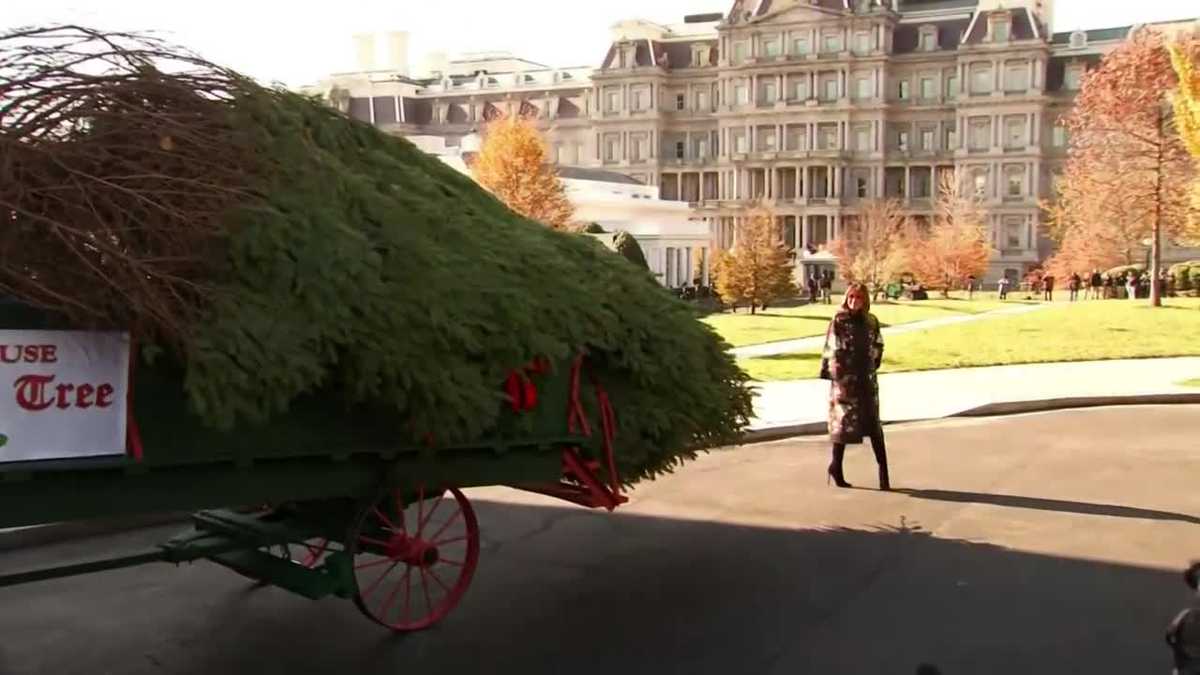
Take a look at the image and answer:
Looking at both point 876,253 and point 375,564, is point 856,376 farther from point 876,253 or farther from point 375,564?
point 876,253

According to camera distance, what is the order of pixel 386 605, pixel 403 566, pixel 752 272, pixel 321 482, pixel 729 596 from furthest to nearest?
1. pixel 752 272
2. pixel 403 566
3. pixel 729 596
4. pixel 386 605
5. pixel 321 482

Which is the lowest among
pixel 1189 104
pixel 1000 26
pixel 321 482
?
pixel 321 482

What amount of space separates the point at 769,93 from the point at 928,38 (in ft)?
52.9

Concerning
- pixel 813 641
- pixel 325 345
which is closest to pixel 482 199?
pixel 325 345

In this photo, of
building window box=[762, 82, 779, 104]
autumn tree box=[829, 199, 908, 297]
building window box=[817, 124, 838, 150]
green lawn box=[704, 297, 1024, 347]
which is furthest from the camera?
building window box=[762, 82, 779, 104]

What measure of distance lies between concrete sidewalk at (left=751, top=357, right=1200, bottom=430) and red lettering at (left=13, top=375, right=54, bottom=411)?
10.8 meters

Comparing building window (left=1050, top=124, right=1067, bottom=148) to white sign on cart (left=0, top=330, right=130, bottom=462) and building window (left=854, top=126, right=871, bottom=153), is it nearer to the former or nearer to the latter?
building window (left=854, top=126, right=871, bottom=153)

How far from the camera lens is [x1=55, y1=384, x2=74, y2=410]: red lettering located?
4.32m

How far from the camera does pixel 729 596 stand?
703 centimetres

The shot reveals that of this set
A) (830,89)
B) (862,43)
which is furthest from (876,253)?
(862,43)

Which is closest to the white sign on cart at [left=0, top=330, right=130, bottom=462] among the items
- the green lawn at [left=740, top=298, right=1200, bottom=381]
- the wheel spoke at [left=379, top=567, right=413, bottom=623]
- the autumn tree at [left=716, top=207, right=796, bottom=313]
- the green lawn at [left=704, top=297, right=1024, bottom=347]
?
the wheel spoke at [left=379, top=567, right=413, bottom=623]

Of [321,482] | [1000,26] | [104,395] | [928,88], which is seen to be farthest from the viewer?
A: [928,88]

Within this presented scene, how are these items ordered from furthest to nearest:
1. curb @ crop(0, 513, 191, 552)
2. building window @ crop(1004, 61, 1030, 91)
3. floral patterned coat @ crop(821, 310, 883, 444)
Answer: building window @ crop(1004, 61, 1030, 91) < floral patterned coat @ crop(821, 310, 883, 444) < curb @ crop(0, 513, 191, 552)

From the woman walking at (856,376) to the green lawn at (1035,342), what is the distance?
998 cm
